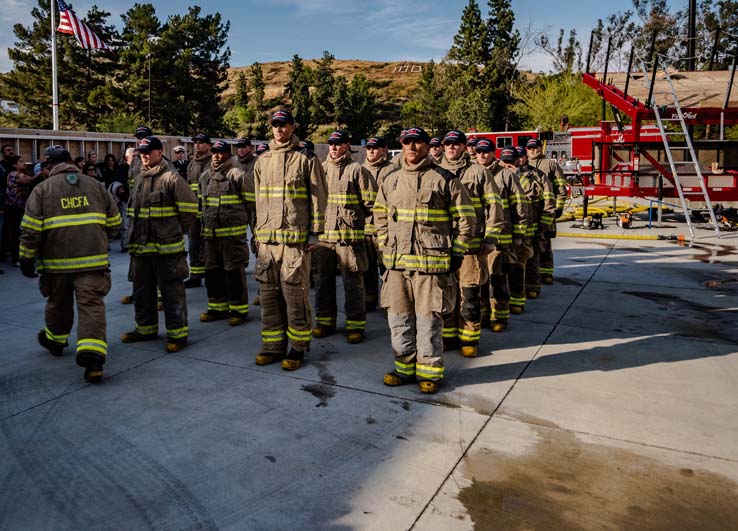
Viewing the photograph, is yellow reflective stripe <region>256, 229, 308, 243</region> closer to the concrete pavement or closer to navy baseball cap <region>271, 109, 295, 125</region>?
navy baseball cap <region>271, 109, 295, 125</region>

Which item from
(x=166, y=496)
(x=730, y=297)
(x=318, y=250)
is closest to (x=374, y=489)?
(x=166, y=496)

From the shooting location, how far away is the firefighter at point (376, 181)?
6781 millimetres

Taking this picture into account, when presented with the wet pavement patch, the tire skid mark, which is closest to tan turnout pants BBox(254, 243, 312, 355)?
the tire skid mark

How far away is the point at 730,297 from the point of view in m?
7.52

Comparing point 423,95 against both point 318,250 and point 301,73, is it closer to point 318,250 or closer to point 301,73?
point 301,73

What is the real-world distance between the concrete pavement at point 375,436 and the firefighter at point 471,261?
0.92ft

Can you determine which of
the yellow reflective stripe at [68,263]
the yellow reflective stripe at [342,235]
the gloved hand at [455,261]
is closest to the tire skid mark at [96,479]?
the yellow reflective stripe at [68,263]

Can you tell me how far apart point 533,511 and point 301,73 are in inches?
2293

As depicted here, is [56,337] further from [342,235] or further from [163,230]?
[342,235]

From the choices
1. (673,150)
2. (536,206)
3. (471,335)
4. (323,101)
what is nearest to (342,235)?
(471,335)

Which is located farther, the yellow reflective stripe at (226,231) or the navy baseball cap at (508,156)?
the navy baseball cap at (508,156)

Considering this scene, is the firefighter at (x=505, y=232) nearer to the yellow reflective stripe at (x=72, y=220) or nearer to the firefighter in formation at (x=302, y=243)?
the firefighter in formation at (x=302, y=243)

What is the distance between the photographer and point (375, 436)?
374cm

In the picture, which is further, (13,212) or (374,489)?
(13,212)
